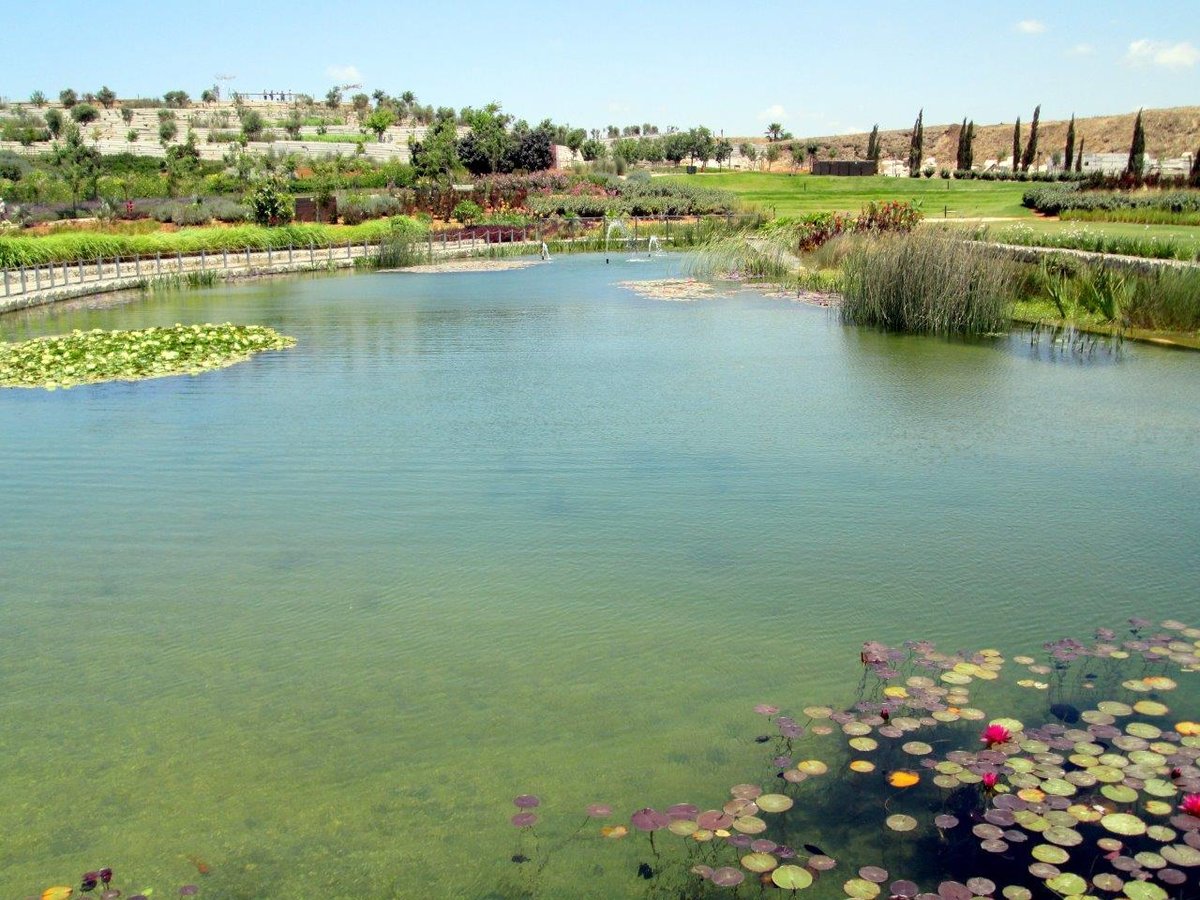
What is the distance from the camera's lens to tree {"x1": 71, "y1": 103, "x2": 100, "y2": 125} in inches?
2264

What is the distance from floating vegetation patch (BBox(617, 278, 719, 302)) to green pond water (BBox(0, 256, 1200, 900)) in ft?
26.3

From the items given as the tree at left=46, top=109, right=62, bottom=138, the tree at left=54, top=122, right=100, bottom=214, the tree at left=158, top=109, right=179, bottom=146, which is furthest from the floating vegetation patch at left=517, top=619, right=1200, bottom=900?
the tree at left=46, top=109, right=62, bottom=138

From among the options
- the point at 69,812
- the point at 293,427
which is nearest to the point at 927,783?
the point at 69,812

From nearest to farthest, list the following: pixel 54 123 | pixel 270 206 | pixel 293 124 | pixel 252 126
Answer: pixel 270 206 → pixel 54 123 → pixel 252 126 → pixel 293 124

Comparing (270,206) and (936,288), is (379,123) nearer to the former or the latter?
(270,206)

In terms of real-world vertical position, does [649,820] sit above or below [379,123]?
below

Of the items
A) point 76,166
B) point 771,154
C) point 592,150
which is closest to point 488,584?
point 76,166

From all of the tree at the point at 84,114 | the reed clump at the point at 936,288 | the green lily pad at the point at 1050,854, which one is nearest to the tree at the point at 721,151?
the tree at the point at 84,114

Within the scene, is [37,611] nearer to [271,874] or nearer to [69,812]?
[69,812]

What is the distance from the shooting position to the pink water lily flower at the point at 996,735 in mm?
3512

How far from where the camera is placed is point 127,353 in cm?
1148

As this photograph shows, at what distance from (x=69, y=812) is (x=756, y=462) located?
4.78 meters

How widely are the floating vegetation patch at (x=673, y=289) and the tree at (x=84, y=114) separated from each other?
47.3m

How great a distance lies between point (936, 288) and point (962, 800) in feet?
→ 35.8
